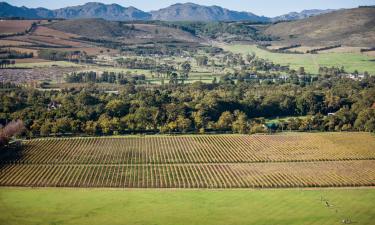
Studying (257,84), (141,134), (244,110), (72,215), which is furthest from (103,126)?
(257,84)

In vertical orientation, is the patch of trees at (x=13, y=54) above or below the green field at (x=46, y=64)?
above

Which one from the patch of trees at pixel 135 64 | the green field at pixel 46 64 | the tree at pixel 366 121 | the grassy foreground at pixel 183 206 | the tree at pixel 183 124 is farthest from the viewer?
the patch of trees at pixel 135 64

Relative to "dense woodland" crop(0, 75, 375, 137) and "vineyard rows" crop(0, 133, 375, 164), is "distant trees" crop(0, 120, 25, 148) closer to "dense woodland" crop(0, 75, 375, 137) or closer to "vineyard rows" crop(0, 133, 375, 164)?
"dense woodland" crop(0, 75, 375, 137)

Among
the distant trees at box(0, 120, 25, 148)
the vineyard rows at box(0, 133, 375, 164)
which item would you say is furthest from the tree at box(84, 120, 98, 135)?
the distant trees at box(0, 120, 25, 148)

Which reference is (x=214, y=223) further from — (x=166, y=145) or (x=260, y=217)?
(x=166, y=145)

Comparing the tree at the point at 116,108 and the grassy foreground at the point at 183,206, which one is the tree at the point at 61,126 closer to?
the tree at the point at 116,108

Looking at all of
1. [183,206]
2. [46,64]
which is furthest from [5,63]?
[183,206]

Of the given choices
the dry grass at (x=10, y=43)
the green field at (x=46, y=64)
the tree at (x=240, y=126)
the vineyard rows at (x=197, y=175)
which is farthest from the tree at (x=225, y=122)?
the dry grass at (x=10, y=43)
